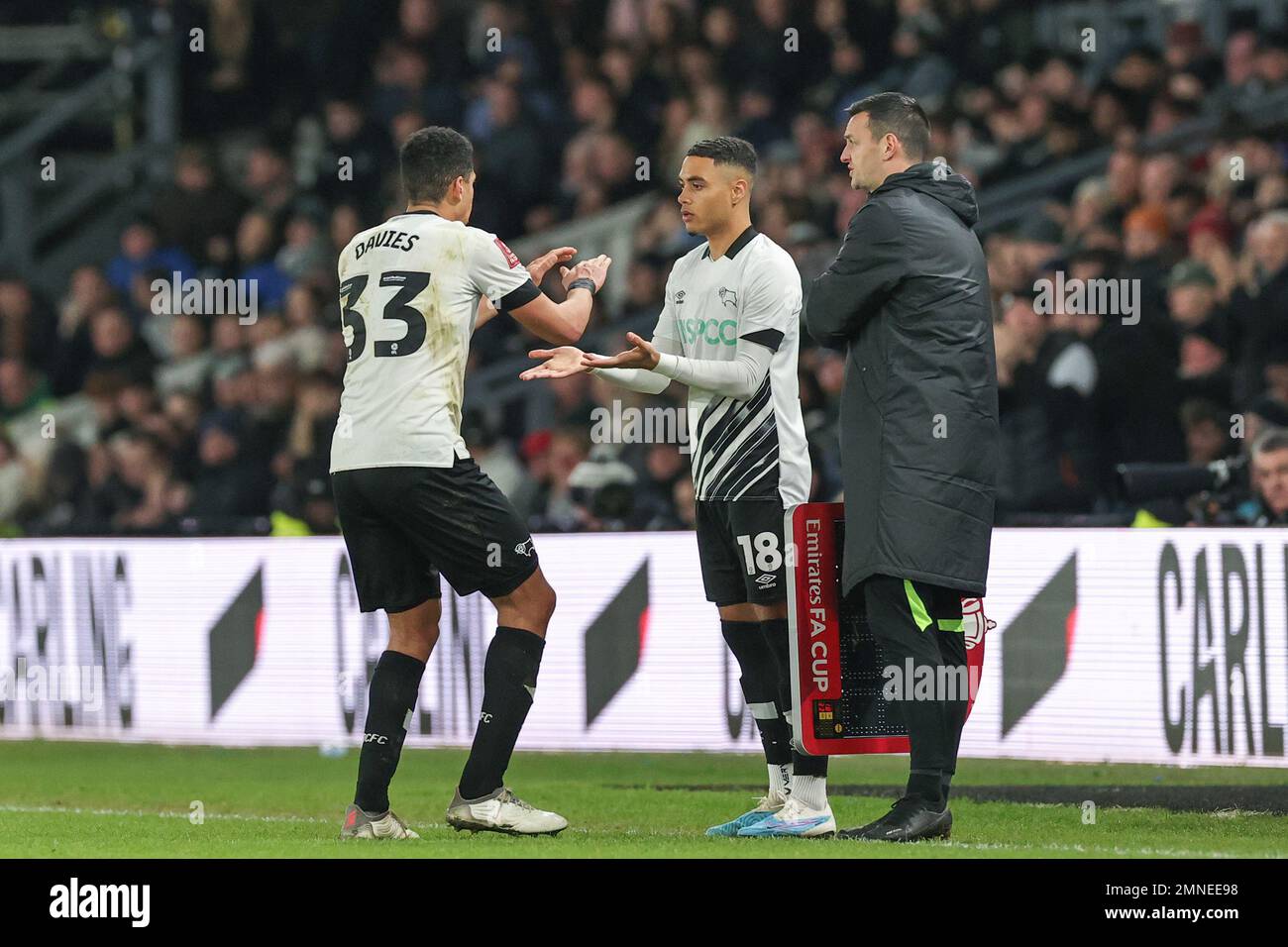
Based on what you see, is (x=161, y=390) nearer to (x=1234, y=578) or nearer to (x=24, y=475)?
(x=24, y=475)

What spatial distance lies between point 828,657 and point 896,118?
5.90 feet

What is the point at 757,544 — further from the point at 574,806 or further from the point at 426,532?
the point at 574,806

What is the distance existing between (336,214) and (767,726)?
897cm

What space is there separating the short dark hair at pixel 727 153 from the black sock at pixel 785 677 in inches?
62.9

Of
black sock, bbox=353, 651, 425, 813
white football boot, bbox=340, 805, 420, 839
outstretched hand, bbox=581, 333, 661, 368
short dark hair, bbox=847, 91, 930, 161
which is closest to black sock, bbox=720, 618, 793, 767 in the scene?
outstretched hand, bbox=581, 333, 661, 368

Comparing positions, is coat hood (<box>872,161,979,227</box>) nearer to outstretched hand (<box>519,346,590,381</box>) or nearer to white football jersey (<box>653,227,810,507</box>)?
white football jersey (<box>653,227,810,507</box>)

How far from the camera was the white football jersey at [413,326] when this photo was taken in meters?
6.54

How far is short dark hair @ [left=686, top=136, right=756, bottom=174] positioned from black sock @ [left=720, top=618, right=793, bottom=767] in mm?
1605

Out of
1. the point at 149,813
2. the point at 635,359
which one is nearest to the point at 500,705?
the point at 635,359

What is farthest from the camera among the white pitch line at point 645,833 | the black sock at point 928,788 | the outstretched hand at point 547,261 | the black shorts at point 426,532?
the outstretched hand at point 547,261

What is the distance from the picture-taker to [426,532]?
6.57 m

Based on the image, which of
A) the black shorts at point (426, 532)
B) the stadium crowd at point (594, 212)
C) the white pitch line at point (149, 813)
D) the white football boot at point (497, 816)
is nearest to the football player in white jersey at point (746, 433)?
the black shorts at point (426, 532)

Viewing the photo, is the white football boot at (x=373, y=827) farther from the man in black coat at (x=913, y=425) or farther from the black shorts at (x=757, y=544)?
the man in black coat at (x=913, y=425)

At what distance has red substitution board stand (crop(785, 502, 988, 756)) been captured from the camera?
6.69 metres
